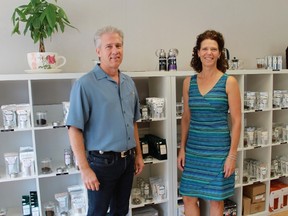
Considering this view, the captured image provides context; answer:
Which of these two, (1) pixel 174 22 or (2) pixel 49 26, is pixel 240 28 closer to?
(1) pixel 174 22

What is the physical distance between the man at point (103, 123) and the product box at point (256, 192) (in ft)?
5.10

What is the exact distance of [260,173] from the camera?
2.76m

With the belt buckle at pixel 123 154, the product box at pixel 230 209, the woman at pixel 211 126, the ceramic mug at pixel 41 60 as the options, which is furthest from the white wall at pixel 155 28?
the product box at pixel 230 209

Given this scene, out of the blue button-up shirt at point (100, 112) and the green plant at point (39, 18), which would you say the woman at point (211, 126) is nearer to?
the blue button-up shirt at point (100, 112)

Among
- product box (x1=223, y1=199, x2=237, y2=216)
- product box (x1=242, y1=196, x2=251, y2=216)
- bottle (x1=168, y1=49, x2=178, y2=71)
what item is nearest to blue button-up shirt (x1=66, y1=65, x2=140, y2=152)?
bottle (x1=168, y1=49, x2=178, y2=71)

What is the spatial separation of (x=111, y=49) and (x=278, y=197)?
232cm

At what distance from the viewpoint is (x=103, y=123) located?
Result: 163 cm

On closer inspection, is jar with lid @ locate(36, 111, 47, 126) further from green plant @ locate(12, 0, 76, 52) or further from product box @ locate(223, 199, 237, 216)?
product box @ locate(223, 199, 237, 216)

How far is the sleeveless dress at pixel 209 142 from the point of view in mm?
1838

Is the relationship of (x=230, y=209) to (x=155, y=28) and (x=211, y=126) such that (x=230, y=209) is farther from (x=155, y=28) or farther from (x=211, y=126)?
(x=155, y=28)

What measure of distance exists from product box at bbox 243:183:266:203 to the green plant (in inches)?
85.5

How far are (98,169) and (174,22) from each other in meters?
1.61

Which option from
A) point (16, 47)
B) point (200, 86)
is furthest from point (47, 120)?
point (200, 86)

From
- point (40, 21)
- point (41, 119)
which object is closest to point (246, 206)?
point (41, 119)
